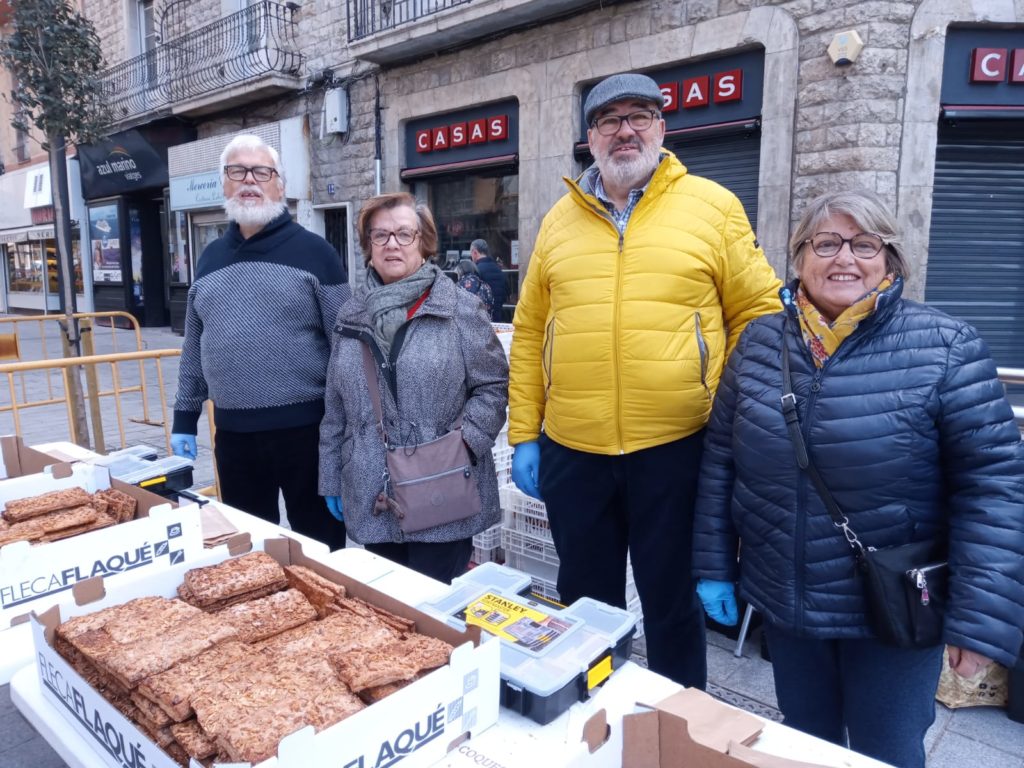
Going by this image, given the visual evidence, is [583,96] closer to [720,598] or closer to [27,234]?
[720,598]

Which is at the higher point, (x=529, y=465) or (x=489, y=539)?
(x=529, y=465)

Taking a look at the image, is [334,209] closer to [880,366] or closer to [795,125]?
[795,125]

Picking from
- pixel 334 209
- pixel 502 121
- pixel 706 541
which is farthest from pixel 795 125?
pixel 334 209

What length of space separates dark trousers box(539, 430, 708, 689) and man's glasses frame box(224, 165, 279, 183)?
1544 mm

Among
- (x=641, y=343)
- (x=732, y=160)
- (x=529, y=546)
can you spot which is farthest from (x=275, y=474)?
(x=732, y=160)

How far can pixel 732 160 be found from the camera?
744 cm

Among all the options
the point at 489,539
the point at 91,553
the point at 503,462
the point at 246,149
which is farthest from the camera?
the point at 503,462

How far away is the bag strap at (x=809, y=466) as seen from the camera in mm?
1626

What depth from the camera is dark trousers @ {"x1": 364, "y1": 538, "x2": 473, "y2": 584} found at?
8.02 ft

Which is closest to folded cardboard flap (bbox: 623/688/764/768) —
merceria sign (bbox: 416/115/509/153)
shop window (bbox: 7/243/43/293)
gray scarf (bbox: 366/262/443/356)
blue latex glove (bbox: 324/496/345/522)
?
gray scarf (bbox: 366/262/443/356)

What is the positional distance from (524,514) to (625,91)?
2.11 metres

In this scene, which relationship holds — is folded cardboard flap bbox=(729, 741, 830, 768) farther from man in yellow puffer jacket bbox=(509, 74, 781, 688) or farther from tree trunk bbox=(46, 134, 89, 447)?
tree trunk bbox=(46, 134, 89, 447)

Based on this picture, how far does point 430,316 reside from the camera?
2.38 m

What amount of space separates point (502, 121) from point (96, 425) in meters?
6.32
